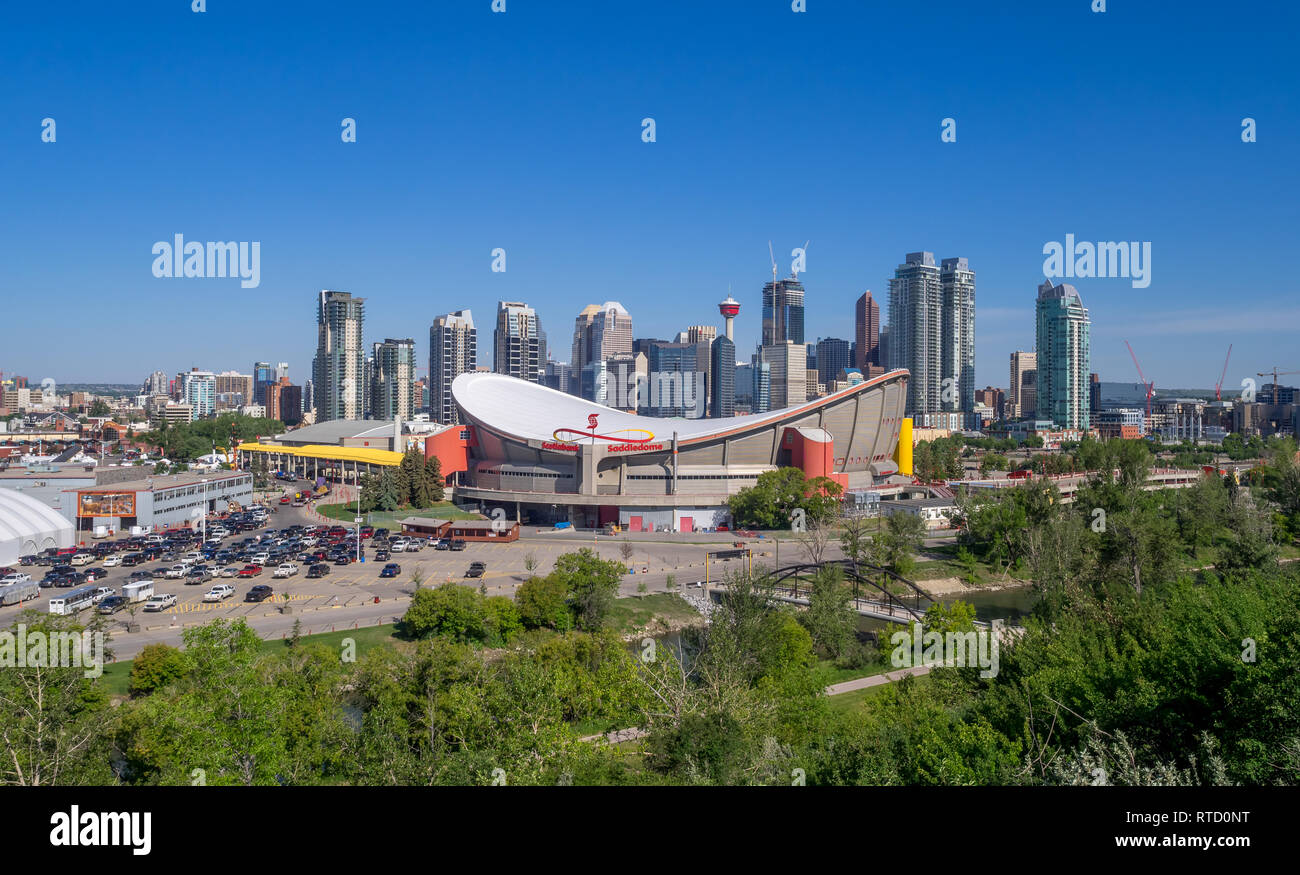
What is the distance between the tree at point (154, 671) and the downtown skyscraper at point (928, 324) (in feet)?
348

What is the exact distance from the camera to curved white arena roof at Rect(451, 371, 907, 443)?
38281mm

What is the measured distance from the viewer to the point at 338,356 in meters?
107

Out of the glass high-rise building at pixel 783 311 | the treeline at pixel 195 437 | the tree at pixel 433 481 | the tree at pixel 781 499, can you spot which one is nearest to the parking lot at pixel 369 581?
the tree at pixel 781 499

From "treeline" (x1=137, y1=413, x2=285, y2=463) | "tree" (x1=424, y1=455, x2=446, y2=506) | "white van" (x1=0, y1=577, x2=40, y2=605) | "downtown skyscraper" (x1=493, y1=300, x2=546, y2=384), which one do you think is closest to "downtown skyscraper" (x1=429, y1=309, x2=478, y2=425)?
"downtown skyscraper" (x1=493, y1=300, x2=546, y2=384)

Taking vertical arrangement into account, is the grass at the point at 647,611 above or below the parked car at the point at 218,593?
below

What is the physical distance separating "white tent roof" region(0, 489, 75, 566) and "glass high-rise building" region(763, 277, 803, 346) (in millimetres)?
118374

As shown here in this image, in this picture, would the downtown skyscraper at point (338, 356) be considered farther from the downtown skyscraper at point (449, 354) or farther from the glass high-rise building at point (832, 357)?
the glass high-rise building at point (832, 357)

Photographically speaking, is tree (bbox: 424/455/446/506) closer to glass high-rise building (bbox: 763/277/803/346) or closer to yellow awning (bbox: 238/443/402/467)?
yellow awning (bbox: 238/443/402/467)

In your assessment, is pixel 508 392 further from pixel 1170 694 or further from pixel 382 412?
pixel 382 412

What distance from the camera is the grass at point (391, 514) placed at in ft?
118
